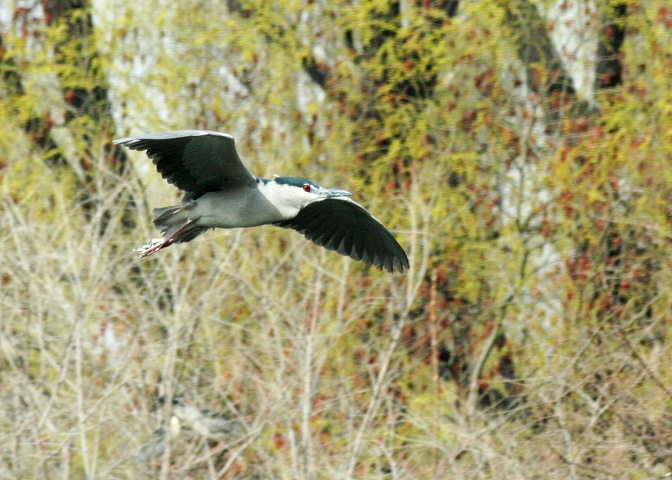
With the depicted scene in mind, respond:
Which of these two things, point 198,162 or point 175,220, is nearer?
point 198,162

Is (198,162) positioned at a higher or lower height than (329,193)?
higher

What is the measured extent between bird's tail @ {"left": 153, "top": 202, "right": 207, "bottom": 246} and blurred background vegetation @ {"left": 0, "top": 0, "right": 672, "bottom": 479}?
1.56 metres

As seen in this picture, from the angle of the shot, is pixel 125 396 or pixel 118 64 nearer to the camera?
pixel 125 396

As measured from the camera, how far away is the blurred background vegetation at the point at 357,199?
926 cm

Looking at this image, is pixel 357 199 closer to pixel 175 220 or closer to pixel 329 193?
pixel 329 193

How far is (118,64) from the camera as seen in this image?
13.7 m

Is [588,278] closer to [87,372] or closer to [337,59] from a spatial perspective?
[337,59]

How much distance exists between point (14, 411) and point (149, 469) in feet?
3.29

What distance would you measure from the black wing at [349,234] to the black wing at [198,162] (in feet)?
2.95

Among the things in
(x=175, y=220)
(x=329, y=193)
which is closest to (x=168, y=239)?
(x=175, y=220)

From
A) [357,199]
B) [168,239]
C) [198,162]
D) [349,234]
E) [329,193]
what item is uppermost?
[198,162]

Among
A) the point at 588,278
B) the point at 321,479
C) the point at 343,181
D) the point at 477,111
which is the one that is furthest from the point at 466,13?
the point at 321,479

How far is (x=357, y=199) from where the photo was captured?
12.5 metres

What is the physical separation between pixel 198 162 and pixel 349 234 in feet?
4.97
